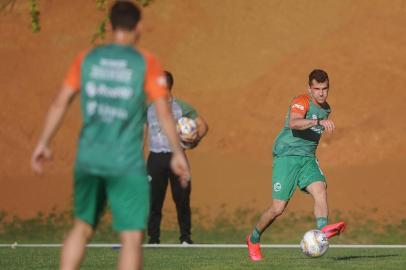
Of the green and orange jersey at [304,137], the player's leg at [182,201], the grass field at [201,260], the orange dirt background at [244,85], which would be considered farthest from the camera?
the orange dirt background at [244,85]

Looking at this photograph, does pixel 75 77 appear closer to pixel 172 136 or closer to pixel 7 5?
pixel 172 136

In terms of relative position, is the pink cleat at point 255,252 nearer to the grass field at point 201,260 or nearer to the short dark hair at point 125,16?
the grass field at point 201,260

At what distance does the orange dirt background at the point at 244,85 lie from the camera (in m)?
25.2

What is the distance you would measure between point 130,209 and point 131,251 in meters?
0.26

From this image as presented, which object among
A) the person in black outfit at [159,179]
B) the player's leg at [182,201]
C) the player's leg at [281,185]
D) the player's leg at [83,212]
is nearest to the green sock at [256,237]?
the player's leg at [281,185]

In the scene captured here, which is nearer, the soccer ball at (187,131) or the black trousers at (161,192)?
the soccer ball at (187,131)

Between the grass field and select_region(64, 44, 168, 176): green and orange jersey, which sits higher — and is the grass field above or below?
below

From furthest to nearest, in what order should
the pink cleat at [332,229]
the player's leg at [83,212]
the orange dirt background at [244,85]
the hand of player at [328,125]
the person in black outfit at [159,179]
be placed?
1. the orange dirt background at [244,85]
2. the person in black outfit at [159,179]
3. the pink cleat at [332,229]
4. the hand of player at [328,125]
5. the player's leg at [83,212]

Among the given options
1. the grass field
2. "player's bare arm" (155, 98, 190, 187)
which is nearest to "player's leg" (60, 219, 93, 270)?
"player's bare arm" (155, 98, 190, 187)

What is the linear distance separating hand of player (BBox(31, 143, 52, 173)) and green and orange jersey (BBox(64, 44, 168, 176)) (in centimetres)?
21

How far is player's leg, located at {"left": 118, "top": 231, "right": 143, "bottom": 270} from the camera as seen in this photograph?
7.23m

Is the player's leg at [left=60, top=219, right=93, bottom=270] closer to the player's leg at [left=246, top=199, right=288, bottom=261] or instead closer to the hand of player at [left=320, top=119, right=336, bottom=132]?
the hand of player at [left=320, top=119, right=336, bottom=132]

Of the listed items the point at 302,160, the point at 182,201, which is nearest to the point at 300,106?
the point at 302,160

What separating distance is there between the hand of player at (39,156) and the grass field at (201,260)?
467 cm
